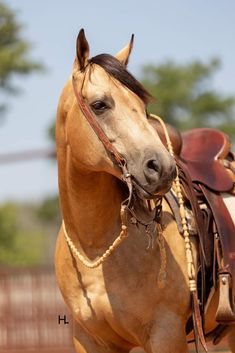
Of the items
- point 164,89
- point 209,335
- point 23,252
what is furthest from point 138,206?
point 23,252

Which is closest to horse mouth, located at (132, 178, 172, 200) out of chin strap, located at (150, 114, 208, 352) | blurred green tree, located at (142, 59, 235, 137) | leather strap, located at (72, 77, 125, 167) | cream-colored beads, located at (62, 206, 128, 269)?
leather strap, located at (72, 77, 125, 167)

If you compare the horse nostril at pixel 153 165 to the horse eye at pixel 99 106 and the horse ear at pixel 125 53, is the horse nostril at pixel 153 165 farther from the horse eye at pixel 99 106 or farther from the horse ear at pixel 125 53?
the horse ear at pixel 125 53

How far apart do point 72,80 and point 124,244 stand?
987 mm

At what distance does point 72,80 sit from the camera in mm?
4723

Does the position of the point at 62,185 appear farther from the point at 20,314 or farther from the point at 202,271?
the point at 20,314

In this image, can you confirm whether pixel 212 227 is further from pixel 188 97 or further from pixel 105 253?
pixel 188 97

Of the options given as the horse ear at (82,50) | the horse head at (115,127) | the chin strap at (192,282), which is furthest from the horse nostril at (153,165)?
the chin strap at (192,282)

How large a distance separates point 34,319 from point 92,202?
8.87m

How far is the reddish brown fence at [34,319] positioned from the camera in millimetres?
13086

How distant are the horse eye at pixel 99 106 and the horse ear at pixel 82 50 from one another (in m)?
0.29

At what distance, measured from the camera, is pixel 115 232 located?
4.82 meters

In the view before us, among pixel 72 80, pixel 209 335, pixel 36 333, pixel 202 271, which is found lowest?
pixel 36 333

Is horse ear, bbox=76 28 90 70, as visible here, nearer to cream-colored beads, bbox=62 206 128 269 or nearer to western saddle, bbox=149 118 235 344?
cream-colored beads, bbox=62 206 128 269

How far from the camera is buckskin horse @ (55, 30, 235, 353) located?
4.48 meters
